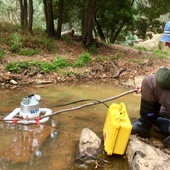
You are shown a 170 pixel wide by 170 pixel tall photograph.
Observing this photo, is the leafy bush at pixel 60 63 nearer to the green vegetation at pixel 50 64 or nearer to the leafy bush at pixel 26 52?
the green vegetation at pixel 50 64

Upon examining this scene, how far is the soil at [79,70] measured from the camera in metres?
5.94

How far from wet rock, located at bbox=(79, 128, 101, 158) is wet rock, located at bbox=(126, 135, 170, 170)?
0.36 m

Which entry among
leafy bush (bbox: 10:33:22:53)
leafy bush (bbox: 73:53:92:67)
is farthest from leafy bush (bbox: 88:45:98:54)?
leafy bush (bbox: 10:33:22:53)

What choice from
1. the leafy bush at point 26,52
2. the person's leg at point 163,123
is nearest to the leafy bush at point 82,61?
the leafy bush at point 26,52

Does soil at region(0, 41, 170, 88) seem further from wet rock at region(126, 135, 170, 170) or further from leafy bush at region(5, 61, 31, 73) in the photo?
wet rock at region(126, 135, 170, 170)

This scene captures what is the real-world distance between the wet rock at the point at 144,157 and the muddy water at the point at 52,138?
14 centimetres

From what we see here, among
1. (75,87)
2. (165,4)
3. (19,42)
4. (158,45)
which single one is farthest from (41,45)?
(158,45)

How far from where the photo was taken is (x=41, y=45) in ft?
24.8

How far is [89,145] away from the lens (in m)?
2.83

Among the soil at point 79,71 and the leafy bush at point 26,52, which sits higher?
the leafy bush at point 26,52

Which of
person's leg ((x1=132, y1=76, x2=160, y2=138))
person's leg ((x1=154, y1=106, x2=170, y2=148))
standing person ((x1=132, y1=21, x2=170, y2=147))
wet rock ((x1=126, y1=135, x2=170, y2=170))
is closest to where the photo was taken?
wet rock ((x1=126, y1=135, x2=170, y2=170))

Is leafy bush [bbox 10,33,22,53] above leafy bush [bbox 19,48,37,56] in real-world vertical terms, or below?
above

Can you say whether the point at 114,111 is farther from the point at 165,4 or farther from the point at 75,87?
the point at 165,4

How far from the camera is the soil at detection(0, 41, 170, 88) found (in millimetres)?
5941
